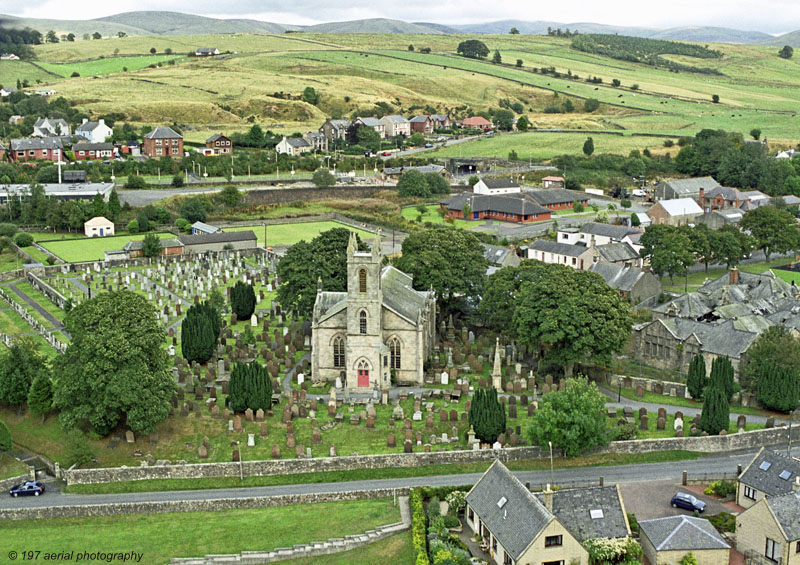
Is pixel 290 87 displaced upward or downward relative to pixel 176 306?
upward

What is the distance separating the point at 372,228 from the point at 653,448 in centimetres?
6661

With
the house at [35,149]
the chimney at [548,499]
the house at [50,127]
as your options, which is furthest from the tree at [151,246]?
the chimney at [548,499]

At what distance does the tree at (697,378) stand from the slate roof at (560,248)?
1254 inches

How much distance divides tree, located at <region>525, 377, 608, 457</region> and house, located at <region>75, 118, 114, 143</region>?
4639 inches

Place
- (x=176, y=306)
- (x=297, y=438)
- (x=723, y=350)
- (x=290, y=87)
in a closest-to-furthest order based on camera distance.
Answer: (x=297, y=438) < (x=723, y=350) < (x=176, y=306) < (x=290, y=87)

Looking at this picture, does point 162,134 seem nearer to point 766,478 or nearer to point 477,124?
point 477,124

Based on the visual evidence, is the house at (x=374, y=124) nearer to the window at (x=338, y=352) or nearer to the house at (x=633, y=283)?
the house at (x=633, y=283)

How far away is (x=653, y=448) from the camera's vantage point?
148ft

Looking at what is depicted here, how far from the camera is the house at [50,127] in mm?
144875

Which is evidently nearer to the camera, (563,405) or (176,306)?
(563,405)

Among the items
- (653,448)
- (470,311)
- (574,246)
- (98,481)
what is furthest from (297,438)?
(574,246)

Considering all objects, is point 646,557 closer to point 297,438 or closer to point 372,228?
point 297,438

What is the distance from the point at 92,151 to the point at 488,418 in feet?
354

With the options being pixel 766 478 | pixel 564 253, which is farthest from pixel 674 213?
pixel 766 478
